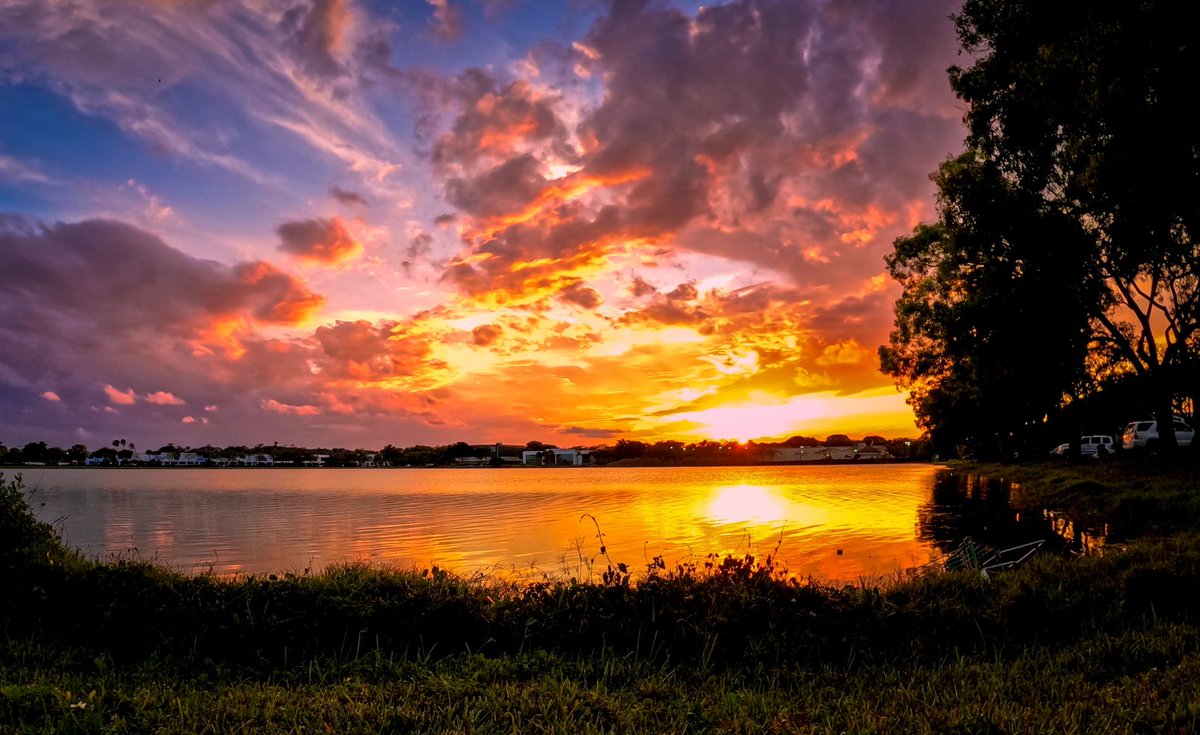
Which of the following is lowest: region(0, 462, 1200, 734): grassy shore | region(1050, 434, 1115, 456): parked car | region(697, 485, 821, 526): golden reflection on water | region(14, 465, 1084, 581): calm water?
region(697, 485, 821, 526): golden reflection on water

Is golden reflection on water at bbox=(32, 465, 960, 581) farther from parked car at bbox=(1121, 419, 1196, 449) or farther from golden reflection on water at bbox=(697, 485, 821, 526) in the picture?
parked car at bbox=(1121, 419, 1196, 449)

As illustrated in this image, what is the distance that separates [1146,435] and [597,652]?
60484 mm

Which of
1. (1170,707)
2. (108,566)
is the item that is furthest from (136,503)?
(1170,707)

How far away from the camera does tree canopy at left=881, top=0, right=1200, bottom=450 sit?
16719mm

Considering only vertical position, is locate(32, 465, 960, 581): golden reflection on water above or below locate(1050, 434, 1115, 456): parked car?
below

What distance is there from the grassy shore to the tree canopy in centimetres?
1115

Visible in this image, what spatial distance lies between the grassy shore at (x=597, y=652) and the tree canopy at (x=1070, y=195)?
1115 cm

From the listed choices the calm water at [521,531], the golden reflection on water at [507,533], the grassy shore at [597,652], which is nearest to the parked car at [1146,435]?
the calm water at [521,531]

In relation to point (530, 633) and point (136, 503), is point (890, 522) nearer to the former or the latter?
point (530, 633)

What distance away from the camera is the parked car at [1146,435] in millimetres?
52812

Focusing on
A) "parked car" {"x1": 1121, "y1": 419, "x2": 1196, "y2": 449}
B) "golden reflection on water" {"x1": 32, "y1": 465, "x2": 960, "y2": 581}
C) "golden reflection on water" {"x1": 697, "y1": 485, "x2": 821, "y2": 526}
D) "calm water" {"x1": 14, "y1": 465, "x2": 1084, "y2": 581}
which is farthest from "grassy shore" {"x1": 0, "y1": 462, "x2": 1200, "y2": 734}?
"parked car" {"x1": 1121, "y1": 419, "x2": 1196, "y2": 449}

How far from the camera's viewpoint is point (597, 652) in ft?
28.2

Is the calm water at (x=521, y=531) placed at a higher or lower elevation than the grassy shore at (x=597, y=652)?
lower

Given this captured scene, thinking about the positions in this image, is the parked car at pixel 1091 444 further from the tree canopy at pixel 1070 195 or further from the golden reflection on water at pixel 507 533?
the tree canopy at pixel 1070 195
